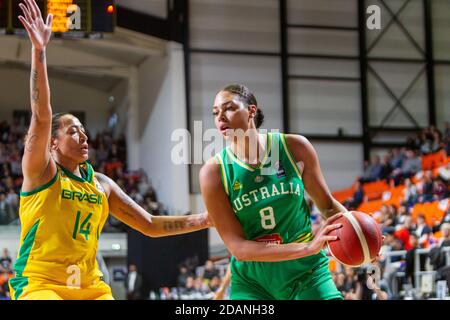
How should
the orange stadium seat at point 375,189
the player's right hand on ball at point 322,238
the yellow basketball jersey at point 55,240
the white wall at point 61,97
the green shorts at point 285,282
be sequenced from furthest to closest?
the white wall at point 61,97
the orange stadium seat at point 375,189
the yellow basketball jersey at point 55,240
the green shorts at point 285,282
the player's right hand on ball at point 322,238

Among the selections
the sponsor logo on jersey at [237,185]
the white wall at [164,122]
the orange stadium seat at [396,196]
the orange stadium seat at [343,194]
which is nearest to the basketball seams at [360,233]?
the sponsor logo on jersey at [237,185]

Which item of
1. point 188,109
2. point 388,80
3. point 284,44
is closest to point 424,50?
point 388,80

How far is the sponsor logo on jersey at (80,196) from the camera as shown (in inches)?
168

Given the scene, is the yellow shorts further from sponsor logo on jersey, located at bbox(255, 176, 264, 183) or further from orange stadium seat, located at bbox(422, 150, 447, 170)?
orange stadium seat, located at bbox(422, 150, 447, 170)

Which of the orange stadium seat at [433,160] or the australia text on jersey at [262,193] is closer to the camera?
the australia text on jersey at [262,193]

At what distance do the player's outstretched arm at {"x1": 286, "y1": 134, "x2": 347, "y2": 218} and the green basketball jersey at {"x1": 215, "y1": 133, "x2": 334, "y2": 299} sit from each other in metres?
0.08

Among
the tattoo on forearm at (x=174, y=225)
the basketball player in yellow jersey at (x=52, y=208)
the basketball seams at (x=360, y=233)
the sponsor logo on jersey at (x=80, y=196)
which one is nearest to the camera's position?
the basketball seams at (x=360, y=233)

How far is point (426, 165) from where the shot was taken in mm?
16406

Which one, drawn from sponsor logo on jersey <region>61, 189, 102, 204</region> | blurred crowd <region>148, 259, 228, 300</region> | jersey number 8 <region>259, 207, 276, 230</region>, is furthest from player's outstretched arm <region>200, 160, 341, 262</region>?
blurred crowd <region>148, 259, 228, 300</region>

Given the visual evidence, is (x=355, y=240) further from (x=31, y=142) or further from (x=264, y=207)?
(x=31, y=142)

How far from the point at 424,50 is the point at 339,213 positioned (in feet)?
57.3

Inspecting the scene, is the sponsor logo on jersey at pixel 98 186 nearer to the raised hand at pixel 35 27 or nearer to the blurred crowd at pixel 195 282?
the raised hand at pixel 35 27

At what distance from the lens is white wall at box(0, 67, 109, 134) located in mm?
20656
